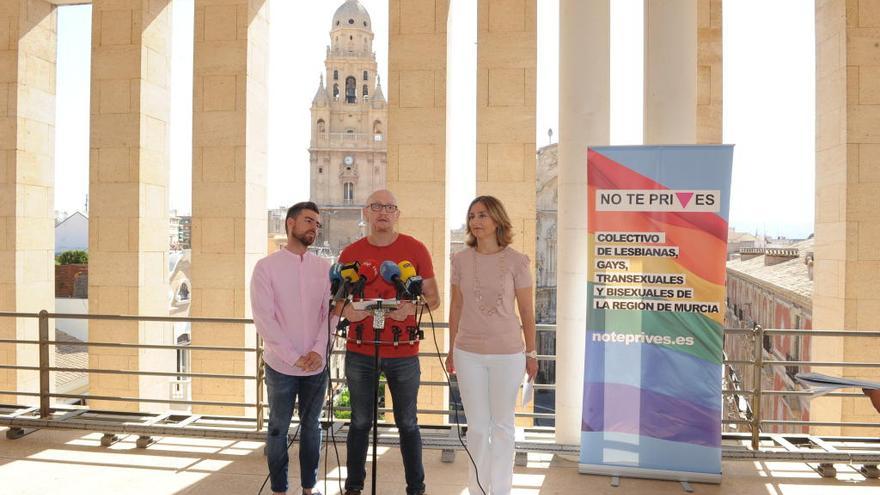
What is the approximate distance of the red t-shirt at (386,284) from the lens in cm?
357

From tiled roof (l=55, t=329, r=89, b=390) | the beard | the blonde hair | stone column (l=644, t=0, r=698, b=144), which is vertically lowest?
tiled roof (l=55, t=329, r=89, b=390)

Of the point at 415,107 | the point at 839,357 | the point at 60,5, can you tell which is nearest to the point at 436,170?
the point at 415,107

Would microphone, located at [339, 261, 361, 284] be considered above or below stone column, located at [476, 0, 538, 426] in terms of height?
below

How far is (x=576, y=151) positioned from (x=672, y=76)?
856 mm

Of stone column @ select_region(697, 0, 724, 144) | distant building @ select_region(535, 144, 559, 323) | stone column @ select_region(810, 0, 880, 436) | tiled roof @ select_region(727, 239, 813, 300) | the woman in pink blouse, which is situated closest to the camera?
the woman in pink blouse

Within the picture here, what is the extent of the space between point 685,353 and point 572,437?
116cm

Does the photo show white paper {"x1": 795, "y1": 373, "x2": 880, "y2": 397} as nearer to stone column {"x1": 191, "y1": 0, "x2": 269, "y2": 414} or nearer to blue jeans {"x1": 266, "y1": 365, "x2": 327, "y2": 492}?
blue jeans {"x1": 266, "y1": 365, "x2": 327, "y2": 492}

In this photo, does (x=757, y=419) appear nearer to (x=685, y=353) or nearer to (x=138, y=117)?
(x=685, y=353)

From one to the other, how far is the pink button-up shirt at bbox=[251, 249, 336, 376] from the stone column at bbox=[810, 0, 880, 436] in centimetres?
531

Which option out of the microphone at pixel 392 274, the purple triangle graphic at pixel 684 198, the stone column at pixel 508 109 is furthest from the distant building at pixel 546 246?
the microphone at pixel 392 274

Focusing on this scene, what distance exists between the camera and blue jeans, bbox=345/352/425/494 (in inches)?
142

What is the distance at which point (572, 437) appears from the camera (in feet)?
15.9

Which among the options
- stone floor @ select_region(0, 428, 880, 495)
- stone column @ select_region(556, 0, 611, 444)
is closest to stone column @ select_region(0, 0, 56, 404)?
stone floor @ select_region(0, 428, 880, 495)

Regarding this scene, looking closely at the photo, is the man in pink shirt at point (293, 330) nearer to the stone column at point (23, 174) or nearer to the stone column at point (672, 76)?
Result: the stone column at point (672, 76)
